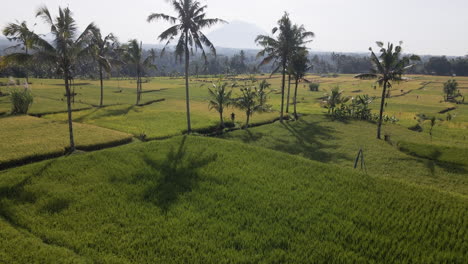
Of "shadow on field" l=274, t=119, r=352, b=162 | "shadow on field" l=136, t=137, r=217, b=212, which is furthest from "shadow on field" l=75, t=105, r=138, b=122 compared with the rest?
"shadow on field" l=274, t=119, r=352, b=162

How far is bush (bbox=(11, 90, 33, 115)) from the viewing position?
101 feet

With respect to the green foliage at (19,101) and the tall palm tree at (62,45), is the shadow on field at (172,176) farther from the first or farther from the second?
the green foliage at (19,101)

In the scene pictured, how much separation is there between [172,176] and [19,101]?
24.1 metres

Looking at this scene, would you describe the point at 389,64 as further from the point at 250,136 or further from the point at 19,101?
the point at 19,101

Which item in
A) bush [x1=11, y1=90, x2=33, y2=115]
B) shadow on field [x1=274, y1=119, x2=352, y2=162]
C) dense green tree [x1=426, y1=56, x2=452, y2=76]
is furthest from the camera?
dense green tree [x1=426, y1=56, x2=452, y2=76]

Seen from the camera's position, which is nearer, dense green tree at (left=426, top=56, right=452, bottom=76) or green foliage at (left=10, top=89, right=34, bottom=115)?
green foliage at (left=10, top=89, right=34, bottom=115)

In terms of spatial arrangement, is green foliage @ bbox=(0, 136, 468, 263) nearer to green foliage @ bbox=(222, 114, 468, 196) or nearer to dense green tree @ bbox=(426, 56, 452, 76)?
green foliage @ bbox=(222, 114, 468, 196)

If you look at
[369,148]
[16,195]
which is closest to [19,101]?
[16,195]

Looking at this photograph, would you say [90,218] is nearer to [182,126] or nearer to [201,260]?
[201,260]

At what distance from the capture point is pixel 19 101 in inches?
1216

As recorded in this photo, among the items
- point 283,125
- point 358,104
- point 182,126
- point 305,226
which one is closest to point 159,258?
point 305,226

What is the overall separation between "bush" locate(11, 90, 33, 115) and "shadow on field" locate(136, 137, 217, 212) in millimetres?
20473

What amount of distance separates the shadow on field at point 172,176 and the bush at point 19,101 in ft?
67.2

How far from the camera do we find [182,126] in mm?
29234
